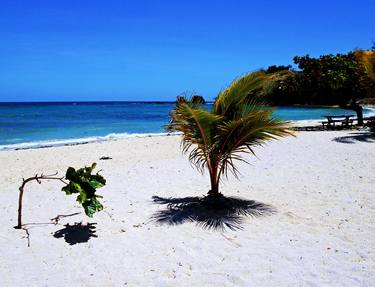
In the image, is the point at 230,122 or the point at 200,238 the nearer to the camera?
the point at 200,238

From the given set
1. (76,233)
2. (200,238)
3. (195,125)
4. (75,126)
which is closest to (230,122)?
(195,125)

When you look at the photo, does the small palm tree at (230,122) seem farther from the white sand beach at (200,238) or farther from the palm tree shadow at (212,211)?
the white sand beach at (200,238)

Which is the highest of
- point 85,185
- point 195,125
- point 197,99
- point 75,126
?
point 197,99

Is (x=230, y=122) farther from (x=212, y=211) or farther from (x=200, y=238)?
(x=200, y=238)

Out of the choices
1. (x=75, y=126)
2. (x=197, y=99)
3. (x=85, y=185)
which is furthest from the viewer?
(x=75, y=126)

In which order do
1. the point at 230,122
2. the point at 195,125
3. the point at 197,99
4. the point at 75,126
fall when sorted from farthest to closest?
the point at 75,126
the point at 197,99
the point at 195,125
the point at 230,122

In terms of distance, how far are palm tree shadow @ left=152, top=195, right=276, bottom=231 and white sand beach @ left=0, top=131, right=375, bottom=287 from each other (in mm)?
139

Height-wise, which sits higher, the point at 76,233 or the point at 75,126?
the point at 75,126

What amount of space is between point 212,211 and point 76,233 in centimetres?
189

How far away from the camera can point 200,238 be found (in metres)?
4.74

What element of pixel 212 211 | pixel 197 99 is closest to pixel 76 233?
pixel 212 211

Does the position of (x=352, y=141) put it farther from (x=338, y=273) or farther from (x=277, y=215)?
(x=338, y=273)

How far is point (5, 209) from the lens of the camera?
6148mm

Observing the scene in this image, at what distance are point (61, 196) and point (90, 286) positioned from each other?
3.58m
